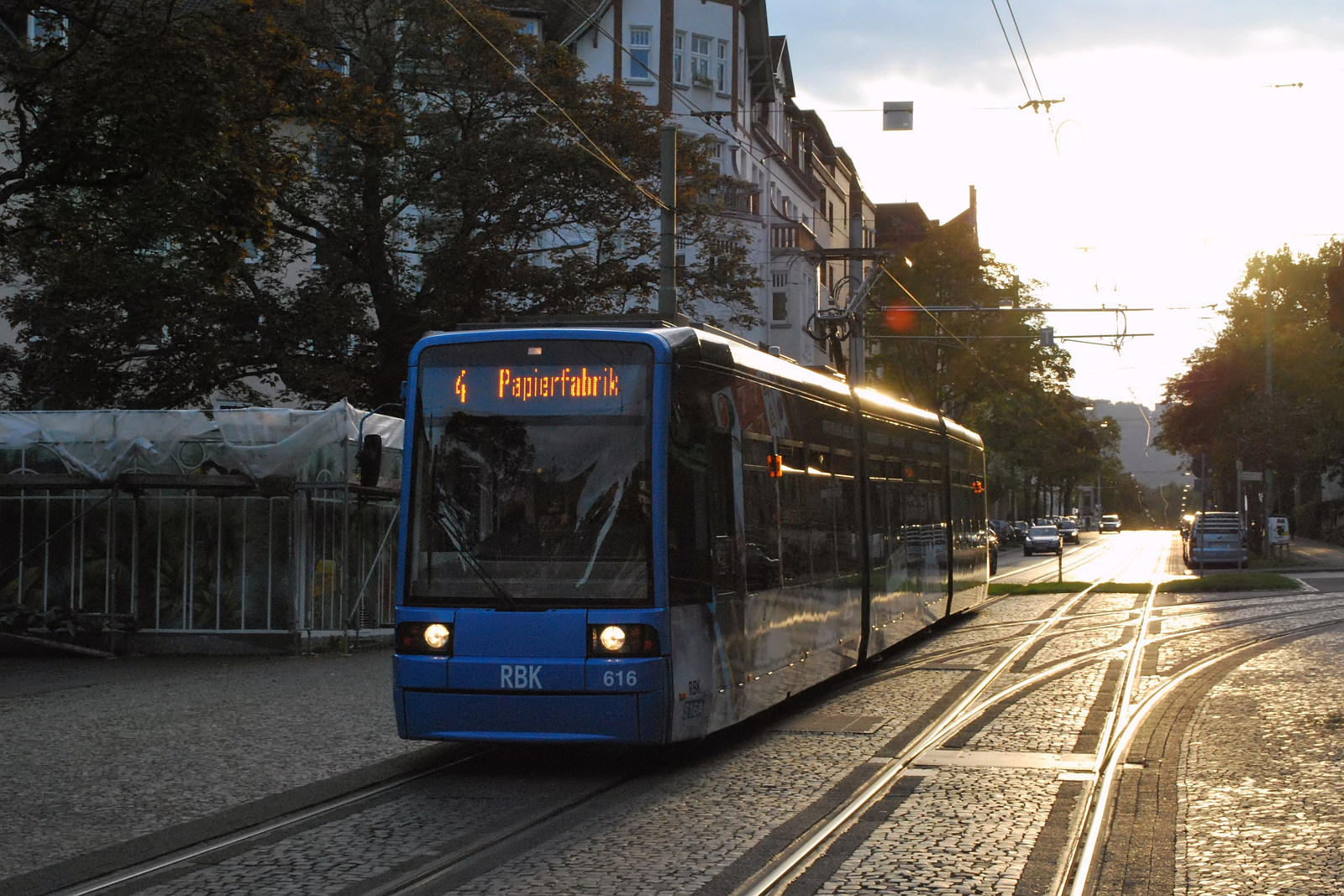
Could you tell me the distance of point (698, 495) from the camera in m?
10.2

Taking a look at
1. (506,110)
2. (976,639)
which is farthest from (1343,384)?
(976,639)

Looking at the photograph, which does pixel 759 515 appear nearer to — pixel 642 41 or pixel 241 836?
pixel 241 836

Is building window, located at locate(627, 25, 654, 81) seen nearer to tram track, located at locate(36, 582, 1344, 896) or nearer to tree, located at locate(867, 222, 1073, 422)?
tree, located at locate(867, 222, 1073, 422)

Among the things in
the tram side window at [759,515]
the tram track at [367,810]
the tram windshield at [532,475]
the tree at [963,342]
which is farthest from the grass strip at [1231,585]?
the tram track at [367,810]

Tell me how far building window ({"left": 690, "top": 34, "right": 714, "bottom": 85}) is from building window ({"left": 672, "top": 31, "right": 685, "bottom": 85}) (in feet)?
1.12

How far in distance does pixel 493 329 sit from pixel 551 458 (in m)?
1.02

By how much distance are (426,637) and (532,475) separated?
1.18 meters

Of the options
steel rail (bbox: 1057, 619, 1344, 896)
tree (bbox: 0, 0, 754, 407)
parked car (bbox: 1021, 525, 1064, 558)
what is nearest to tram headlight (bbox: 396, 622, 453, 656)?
steel rail (bbox: 1057, 619, 1344, 896)

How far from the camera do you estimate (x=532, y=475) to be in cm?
990

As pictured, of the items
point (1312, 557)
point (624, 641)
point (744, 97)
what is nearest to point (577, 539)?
point (624, 641)

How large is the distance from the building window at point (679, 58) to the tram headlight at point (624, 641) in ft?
152

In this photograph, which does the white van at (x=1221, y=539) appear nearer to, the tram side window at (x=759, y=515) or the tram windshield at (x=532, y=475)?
the tram side window at (x=759, y=515)

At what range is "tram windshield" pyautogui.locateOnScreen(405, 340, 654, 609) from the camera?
9758mm

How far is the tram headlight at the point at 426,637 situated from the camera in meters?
9.81
